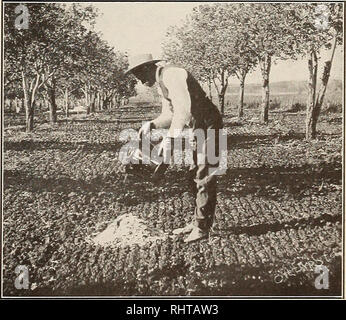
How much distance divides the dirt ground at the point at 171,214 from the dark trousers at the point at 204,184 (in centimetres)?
6

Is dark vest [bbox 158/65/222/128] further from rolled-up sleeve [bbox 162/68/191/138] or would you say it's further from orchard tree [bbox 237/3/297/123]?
orchard tree [bbox 237/3/297/123]

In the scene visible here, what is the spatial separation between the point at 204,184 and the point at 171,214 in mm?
391

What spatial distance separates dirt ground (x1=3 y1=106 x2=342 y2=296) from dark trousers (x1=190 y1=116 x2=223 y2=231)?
0.21ft

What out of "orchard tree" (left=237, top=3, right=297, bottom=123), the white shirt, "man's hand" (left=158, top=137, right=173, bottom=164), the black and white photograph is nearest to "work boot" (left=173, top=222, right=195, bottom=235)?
the black and white photograph

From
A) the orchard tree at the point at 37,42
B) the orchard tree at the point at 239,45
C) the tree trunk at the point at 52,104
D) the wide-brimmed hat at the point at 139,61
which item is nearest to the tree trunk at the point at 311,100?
the orchard tree at the point at 239,45

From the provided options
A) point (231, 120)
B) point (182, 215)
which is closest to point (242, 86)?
point (231, 120)

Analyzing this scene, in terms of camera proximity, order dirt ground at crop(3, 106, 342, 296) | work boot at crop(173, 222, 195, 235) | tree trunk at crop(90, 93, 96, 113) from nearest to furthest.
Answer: dirt ground at crop(3, 106, 342, 296)
work boot at crop(173, 222, 195, 235)
tree trunk at crop(90, 93, 96, 113)

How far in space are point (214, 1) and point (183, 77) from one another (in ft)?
2.56

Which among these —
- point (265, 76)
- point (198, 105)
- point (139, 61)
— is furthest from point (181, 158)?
point (265, 76)

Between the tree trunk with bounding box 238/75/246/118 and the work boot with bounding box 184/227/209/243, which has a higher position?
the tree trunk with bounding box 238/75/246/118

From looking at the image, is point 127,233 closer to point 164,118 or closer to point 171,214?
point 171,214

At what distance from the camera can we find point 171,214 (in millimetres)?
4484

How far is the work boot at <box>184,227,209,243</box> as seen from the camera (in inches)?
173

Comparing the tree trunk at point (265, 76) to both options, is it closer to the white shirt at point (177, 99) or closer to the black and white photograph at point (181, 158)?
the black and white photograph at point (181, 158)
